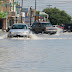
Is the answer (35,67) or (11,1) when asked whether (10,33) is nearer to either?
(35,67)

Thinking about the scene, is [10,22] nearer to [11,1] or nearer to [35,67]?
[11,1]

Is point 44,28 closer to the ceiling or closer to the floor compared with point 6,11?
closer to the floor

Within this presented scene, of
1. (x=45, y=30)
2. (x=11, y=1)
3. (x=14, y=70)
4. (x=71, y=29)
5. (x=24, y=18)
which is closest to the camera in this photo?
(x=14, y=70)

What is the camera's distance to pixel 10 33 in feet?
132

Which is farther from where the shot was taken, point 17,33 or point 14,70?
point 17,33

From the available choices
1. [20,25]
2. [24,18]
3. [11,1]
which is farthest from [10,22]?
[20,25]

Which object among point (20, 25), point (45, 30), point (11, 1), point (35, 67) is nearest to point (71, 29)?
point (45, 30)

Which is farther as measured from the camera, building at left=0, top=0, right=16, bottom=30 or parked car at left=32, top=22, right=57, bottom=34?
building at left=0, top=0, right=16, bottom=30

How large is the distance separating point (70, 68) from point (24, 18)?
133 meters

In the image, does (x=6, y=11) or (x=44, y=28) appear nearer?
(x=44, y=28)

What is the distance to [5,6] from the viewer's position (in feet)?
345

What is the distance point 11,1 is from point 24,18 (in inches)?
1326

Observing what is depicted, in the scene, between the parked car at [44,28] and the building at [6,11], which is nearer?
the parked car at [44,28]

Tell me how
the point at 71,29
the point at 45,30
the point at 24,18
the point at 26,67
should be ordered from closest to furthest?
the point at 26,67
the point at 45,30
the point at 71,29
the point at 24,18
